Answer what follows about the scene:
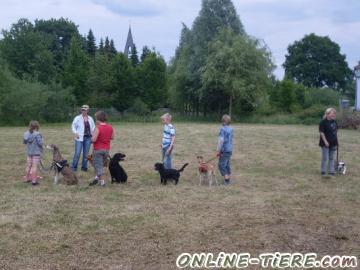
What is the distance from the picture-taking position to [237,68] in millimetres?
40031

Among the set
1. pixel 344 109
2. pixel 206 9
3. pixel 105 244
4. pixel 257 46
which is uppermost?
pixel 206 9

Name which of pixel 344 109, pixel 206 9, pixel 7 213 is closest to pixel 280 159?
pixel 7 213

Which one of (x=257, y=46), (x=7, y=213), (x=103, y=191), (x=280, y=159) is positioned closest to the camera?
(x=7, y=213)

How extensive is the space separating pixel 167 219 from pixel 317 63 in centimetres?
7081

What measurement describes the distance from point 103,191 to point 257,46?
34119 millimetres

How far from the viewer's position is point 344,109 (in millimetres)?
34656

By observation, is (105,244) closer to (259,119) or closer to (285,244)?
(285,244)

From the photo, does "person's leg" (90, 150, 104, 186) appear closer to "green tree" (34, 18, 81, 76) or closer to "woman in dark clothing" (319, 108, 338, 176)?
"woman in dark clothing" (319, 108, 338, 176)

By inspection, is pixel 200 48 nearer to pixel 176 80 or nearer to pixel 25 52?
pixel 176 80

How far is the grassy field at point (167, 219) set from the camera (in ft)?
19.5

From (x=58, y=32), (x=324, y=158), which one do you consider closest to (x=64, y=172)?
(x=324, y=158)

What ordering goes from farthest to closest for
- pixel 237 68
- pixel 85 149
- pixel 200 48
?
pixel 200 48, pixel 237 68, pixel 85 149

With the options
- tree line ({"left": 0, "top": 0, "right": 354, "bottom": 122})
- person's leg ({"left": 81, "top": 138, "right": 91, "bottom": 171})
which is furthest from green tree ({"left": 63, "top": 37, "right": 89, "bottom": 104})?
person's leg ({"left": 81, "top": 138, "right": 91, "bottom": 171})

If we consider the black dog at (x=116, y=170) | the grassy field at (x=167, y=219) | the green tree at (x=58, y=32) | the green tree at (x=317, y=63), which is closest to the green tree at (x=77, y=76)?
the green tree at (x=58, y=32)
